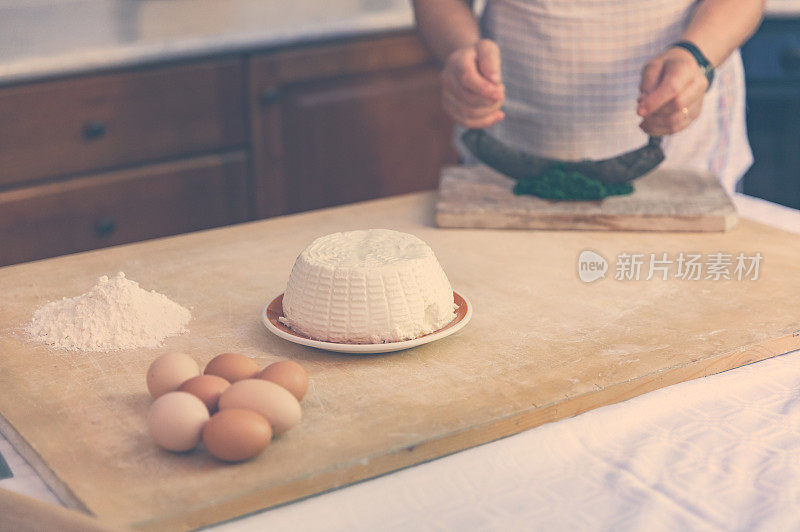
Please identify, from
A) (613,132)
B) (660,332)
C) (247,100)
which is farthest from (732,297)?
(247,100)

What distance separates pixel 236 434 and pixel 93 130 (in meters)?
1.54

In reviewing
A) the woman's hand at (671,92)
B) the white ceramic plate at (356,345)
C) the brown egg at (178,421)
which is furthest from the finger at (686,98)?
the brown egg at (178,421)

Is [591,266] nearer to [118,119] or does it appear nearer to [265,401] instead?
[265,401]

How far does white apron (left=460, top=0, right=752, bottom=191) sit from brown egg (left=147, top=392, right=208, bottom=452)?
Result: 1.15 meters

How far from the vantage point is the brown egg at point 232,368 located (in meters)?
0.91

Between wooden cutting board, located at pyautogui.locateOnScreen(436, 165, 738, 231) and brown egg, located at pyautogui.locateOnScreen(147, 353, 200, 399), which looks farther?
wooden cutting board, located at pyautogui.locateOnScreen(436, 165, 738, 231)

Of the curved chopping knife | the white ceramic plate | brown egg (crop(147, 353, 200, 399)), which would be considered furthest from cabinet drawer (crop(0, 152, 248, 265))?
brown egg (crop(147, 353, 200, 399))

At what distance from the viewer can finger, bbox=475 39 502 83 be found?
1.47m

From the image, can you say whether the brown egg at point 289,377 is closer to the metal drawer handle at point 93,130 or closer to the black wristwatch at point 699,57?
the black wristwatch at point 699,57

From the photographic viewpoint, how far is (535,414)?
95 centimetres

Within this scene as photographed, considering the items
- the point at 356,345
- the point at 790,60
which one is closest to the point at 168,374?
the point at 356,345

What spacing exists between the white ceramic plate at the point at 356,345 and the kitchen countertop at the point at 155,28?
3.98ft

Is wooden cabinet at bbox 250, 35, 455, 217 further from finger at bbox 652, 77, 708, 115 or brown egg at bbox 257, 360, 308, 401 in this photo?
brown egg at bbox 257, 360, 308, 401

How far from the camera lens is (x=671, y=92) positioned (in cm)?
144
